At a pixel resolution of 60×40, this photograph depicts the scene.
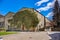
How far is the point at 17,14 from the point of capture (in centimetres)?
1155

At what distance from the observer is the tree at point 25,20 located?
466 inches

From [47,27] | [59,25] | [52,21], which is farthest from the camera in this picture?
[47,27]

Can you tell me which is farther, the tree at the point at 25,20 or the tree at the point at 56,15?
the tree at the point at 25,20

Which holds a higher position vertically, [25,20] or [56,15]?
[56,15]

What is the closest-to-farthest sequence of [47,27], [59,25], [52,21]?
[59,25] → [52,21] → [47,27]

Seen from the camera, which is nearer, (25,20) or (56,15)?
(56,15)

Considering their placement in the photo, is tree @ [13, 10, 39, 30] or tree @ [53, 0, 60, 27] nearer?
tree @ [53, 0, 60, 27]

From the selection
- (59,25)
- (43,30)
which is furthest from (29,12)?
(59,25)

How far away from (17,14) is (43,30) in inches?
79.4

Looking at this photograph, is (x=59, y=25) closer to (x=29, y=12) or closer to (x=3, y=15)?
(x=29, y=12)

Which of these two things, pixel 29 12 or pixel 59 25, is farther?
pixel 29 12

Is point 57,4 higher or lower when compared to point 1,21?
higher

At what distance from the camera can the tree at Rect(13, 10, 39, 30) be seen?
11.8 m

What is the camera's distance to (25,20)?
467 inches
